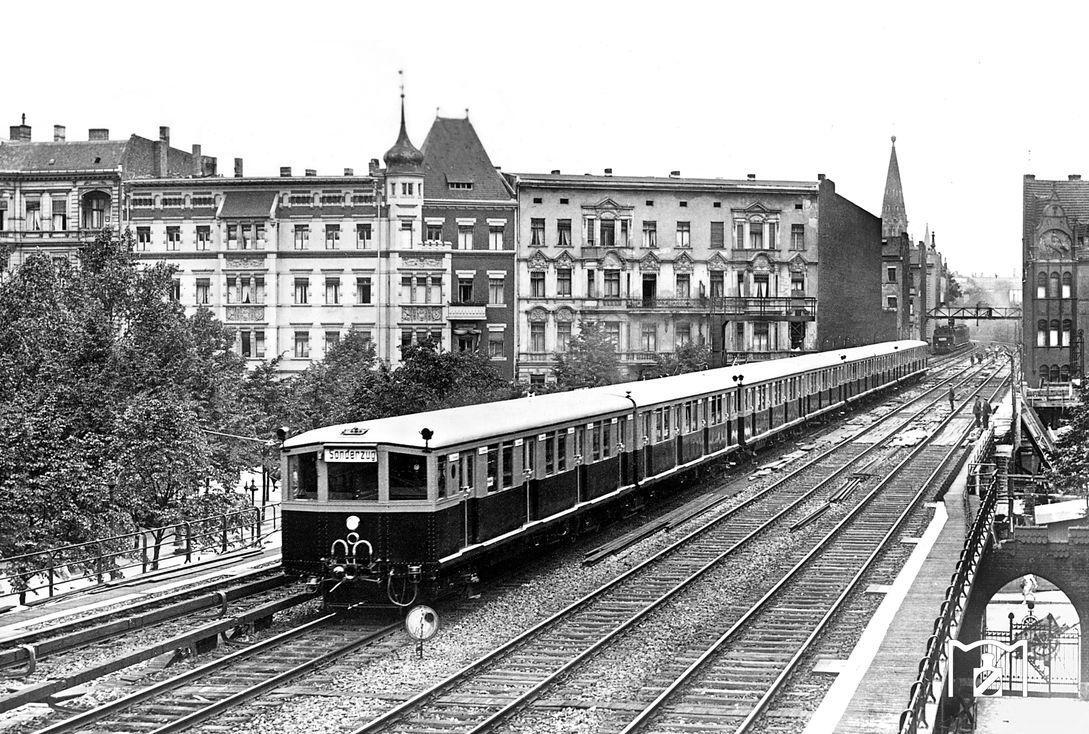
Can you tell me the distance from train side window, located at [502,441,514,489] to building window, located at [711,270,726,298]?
156ft

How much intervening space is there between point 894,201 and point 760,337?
101 meters

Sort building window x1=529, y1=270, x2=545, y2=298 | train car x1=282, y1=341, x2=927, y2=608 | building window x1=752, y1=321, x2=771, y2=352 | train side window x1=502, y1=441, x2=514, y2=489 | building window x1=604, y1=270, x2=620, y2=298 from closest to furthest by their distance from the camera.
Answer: train car x1=282, y1=341, x2=927, y2=608, train side window x1=502, y1=441, x2=514, y2=489, building window x1=529, y1=270, x2=545, y2=298, building window x1=604, y1=270, x2=620, y2=298, building window x1=752, y1=321, x2=771, y2=352

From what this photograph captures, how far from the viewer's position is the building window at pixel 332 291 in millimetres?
63531

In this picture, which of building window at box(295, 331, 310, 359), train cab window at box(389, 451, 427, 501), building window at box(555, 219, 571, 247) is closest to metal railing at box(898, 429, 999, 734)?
train cab window at box(389, 451, 427, 501)

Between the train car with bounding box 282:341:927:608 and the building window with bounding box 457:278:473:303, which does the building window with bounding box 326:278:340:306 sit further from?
the train car with bounding box 282:341:927:608

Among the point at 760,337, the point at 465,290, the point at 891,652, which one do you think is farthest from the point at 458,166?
the point at 891,652

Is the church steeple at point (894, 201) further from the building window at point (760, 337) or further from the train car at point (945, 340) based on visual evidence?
the building window at point (760, 337)

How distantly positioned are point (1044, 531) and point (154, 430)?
19.9 m

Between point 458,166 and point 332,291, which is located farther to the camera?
point 458,166

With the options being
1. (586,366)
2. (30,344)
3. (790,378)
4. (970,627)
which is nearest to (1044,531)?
(970,627)

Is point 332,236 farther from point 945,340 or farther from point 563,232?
point 945,340

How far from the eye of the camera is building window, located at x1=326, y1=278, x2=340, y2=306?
208 feet

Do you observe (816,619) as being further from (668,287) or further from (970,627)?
(668,287)

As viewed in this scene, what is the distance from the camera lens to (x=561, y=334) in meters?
67.0
